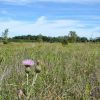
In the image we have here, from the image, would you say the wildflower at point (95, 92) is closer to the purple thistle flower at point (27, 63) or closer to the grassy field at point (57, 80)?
the grassy field at point (57, 80)

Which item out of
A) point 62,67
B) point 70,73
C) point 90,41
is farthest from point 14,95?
point 90,41

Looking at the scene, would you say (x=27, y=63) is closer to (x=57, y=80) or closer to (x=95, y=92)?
(x=95, y=92)

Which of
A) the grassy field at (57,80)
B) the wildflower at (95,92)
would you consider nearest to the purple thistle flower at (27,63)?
the grassy field at (57,80)

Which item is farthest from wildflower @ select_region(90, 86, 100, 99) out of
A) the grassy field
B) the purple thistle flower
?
the purple thistle flower

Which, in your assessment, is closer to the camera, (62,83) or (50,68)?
(62,83)

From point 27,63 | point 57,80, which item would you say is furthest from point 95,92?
point 27,63

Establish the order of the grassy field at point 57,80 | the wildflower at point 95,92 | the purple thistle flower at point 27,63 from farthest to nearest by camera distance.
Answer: the wildflower at point 95,92, the grassy field at point 57,80, the purple thistle flower at point 27,63

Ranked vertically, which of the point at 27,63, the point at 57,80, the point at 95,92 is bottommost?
the point at 95,92

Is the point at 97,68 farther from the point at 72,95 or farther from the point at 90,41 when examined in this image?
the point at 90,41

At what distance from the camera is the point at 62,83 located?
5.15 metres

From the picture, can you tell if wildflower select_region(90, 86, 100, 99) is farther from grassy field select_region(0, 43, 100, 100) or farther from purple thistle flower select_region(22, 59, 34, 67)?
purple thistle flower select_region(22, 59, 34, 67)

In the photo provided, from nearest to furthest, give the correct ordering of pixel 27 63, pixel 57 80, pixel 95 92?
1. pixel 27 63
2. pixel 95 92
3. pixel 57 80

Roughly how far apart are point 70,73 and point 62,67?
47cm

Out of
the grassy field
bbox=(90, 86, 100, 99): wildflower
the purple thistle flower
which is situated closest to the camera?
the purple thistle flower
